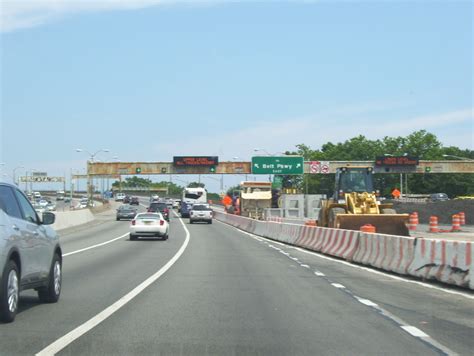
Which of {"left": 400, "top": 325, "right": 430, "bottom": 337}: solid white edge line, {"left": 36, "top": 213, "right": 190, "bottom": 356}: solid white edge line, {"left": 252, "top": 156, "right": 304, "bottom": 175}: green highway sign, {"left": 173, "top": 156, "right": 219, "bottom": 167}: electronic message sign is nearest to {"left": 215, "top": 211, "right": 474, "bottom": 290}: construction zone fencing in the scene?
{"left": 400, "top": 325, "right": 430, "bottom": 337}: solid white edge line

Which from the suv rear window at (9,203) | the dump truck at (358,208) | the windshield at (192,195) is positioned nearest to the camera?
the suv rear window at (9,203)

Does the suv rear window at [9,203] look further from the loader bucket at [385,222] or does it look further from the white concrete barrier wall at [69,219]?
the white concrete barrier wall at [69,219]

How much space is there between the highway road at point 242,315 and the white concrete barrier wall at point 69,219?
98.6 ft

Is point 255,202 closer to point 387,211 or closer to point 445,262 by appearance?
point 387,211

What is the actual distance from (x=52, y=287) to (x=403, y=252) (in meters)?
9.35

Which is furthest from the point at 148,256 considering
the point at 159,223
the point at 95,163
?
the point at 95,163

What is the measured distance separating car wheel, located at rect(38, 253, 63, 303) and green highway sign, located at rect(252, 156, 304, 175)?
224 ft

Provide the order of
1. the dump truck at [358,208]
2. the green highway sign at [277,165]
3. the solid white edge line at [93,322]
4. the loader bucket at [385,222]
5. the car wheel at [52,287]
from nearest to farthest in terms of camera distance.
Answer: the solid white edge line at [93,322] < the car wheel at [52,287] < the loader bucket at [385,222] < the dump truck at [358,208] < the green highway sign at [277,165]

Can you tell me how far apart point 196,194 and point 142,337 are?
72851 mm

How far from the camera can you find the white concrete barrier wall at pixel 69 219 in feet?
158

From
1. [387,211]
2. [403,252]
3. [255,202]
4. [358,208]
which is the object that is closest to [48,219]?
[403,252]

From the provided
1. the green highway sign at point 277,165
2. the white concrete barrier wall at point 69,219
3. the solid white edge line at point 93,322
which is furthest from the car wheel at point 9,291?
the green highway sign at point 277,165

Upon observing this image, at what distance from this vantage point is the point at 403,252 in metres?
18.1

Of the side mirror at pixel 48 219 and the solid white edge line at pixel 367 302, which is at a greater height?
the side mirror at pixel 48 219
